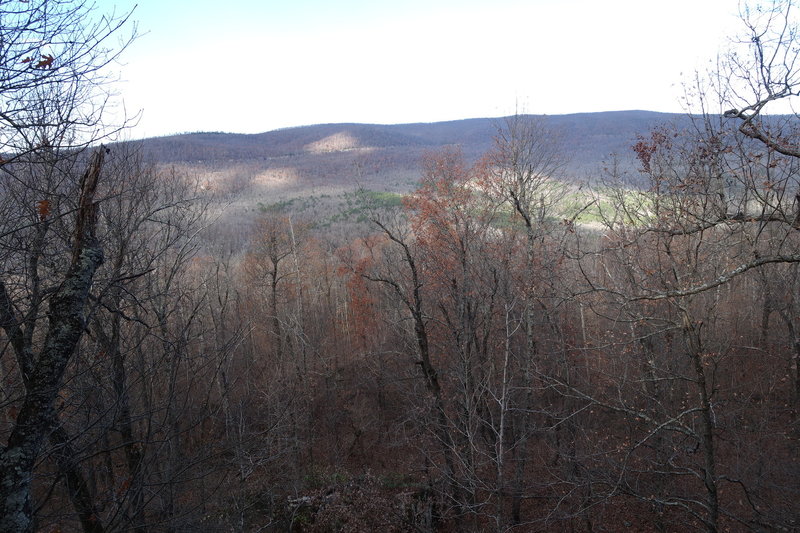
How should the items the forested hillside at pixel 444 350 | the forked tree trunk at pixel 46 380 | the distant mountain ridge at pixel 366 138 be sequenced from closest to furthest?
1. the forked tree trunk at pixel 46 380
2. the forested hillside at pixel 444 350
3. the distant mountain ridge at pixel 366 138

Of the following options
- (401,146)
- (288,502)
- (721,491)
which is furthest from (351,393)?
(401,146)

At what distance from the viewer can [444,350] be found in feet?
51.2

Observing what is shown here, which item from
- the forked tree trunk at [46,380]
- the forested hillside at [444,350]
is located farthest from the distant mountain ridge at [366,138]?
the forked tree trunk at [46,380]

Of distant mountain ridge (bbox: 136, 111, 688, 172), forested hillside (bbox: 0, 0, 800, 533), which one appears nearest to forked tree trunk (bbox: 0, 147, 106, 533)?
forested hillside (bbox: 0, 0, 800, 533)

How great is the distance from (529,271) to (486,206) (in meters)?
3.07

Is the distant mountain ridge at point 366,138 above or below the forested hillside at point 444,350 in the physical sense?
above

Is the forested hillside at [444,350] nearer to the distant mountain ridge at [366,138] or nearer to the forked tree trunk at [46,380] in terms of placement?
the forked tree trunk at [46,380]

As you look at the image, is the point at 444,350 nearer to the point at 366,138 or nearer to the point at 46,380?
the point at 46,380

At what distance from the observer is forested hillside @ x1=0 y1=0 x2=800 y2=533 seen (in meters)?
4.80

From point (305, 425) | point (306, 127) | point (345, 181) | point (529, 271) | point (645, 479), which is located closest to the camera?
point (529, 271)

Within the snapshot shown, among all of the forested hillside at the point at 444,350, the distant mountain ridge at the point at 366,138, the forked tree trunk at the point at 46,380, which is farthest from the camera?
the distant mountain ridge at the point at 366,138

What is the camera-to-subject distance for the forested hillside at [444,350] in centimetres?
480

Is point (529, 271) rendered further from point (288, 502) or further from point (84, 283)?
point (84, 283)

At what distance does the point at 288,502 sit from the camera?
13250mm
